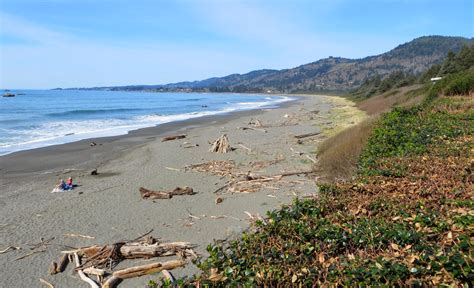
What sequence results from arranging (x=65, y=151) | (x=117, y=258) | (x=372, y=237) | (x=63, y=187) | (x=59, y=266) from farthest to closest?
(x=65, y=151), (x=63, y=187), (x=117, y=258), (x=59, y=266), (x=372, y=237)

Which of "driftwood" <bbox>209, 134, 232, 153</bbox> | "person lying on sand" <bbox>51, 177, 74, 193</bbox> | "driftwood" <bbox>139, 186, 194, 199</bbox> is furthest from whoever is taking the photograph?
"driftwood" <bbox>209, 134, 232, 153</bbox>

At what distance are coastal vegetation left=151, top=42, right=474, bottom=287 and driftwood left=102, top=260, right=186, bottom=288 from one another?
1.25m

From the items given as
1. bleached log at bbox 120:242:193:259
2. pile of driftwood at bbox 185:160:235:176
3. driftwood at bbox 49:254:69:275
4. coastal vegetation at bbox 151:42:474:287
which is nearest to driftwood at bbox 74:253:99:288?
driftwood at bbox 49:254:69:275

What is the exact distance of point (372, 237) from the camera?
3.97m

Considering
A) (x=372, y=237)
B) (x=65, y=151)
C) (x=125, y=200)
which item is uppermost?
(x=372, y=237)

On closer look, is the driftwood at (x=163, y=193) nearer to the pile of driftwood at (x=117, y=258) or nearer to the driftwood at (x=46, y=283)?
the pile of driftwood at (x=117, y=258)

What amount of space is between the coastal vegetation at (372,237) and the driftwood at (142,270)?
1252mm

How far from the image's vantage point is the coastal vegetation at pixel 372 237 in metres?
3.19

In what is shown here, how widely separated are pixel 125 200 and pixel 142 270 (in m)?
4.28

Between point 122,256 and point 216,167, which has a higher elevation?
point 122,256

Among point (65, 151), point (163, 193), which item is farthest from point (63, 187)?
point (65, 151)

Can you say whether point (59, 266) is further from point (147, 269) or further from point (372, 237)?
point (372, 237)

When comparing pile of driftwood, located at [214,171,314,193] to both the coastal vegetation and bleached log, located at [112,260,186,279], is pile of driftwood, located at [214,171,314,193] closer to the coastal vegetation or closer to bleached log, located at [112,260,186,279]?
the coastal vegetation

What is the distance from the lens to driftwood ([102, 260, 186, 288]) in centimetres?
538
